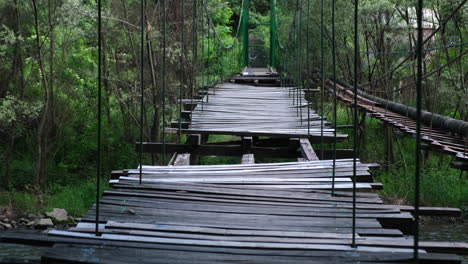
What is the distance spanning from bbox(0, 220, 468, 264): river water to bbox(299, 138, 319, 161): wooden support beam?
2.99 metres

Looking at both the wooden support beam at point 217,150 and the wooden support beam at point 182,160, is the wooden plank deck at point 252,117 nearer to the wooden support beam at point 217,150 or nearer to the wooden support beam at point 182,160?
the wooden support beam at point 217,150

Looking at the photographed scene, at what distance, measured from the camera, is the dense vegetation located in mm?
10812

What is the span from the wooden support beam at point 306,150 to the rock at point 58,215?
5149 millimetres

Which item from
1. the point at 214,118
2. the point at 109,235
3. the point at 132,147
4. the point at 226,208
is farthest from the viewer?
the point at 132,147

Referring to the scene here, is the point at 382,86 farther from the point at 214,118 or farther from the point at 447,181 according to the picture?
the point at 214,118

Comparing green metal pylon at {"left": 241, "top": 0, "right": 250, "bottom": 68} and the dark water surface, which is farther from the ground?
green metal pylon at {"left": 241, "top": 0, "right": 250, "bottom": 68}

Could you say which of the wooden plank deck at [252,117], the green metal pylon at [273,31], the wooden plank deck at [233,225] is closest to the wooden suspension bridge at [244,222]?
the wooden plank deck at [233,225]

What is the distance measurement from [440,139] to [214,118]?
2.08 m

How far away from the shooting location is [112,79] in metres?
Answer: 10.9

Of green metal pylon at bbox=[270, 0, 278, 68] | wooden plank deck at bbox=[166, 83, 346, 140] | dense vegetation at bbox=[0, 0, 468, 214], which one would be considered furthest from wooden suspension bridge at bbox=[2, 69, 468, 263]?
green metal pylon at bbox=[270, 0, 278, 68]

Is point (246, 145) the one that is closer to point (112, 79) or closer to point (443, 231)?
point (443, 231)

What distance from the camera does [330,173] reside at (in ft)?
11.6

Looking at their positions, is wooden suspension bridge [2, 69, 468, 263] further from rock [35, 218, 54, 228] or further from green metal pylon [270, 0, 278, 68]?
green metal pylon [270, 0, 278, 68]

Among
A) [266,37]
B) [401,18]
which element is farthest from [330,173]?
[266,37]
